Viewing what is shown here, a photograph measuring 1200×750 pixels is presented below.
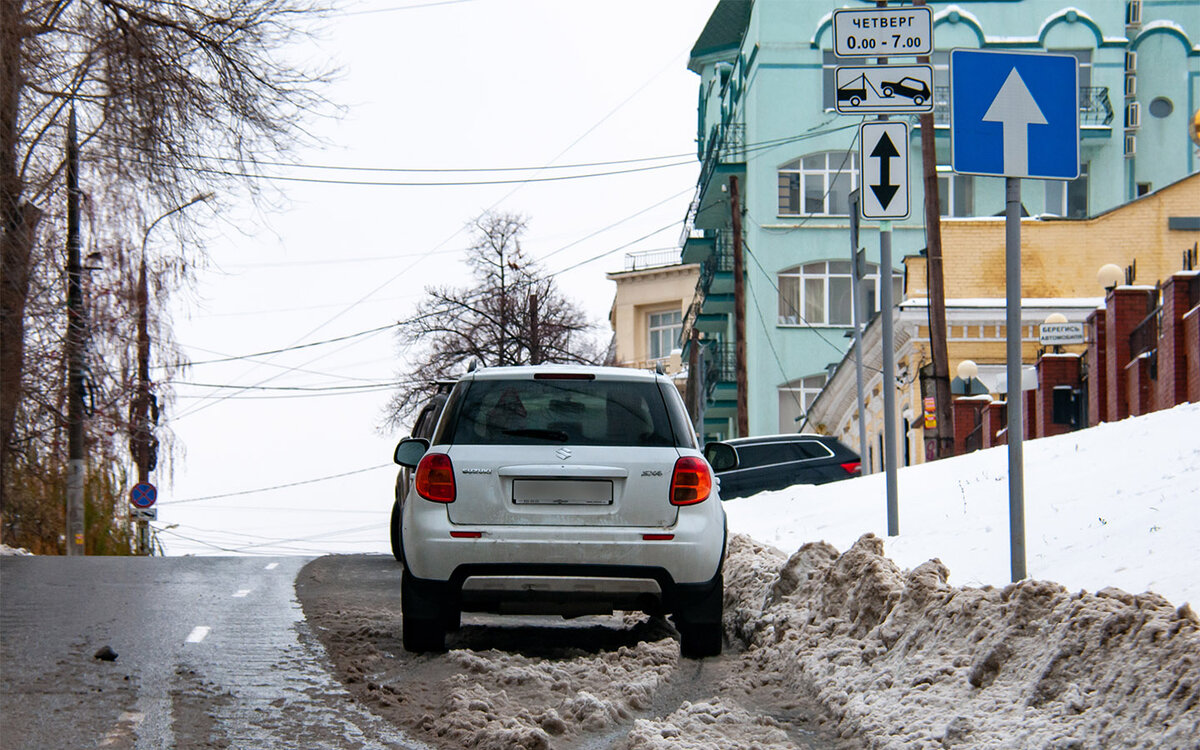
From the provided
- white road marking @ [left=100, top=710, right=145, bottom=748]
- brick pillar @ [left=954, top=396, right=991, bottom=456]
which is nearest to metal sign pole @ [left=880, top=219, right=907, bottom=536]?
white road marking @ [left=100, top=710, right=145, bottom=748]

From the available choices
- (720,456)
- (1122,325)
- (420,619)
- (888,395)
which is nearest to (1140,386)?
(1122,325)

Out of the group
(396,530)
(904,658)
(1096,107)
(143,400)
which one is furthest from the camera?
(1096,107)

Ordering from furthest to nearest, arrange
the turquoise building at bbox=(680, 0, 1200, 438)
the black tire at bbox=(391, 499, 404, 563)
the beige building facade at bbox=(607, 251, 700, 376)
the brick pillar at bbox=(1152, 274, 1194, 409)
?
the beige building facade at bbox=(607, 251, 700, 376) < the turquoise building at bbox=(680, 0, 1200, 438) < the brick pillar at bbox=(1152, 274, 1194, 409) < the black tire at bbox=(391, 499, 404, 563)

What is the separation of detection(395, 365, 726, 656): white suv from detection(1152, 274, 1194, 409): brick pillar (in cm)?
1178

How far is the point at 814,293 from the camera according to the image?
51406 millimetres

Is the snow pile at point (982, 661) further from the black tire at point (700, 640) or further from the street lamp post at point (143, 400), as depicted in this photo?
the street lamp post at point (143, 400)

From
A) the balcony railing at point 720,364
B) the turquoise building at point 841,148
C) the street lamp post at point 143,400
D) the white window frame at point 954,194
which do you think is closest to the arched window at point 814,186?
the turquoise building at point 841,148

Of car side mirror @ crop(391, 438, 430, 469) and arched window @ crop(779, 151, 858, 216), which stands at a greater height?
arched window @ crop(779, 151, 858, 216)

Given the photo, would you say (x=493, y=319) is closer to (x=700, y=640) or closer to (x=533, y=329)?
(x=533, y=329)

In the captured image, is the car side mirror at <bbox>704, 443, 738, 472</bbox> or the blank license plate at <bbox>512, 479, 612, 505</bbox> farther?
the car side mirror at <bbox>704, 443, 738, 472</bbox>

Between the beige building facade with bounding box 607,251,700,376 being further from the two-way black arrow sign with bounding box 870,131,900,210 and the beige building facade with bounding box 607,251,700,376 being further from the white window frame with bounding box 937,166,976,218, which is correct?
the two-way black arrow sign with bounding box 870,131,900,210

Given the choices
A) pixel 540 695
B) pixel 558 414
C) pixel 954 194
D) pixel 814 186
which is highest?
pixel 814 186

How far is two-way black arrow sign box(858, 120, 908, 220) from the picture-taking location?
1180cm

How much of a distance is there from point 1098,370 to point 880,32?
39.5 feet
